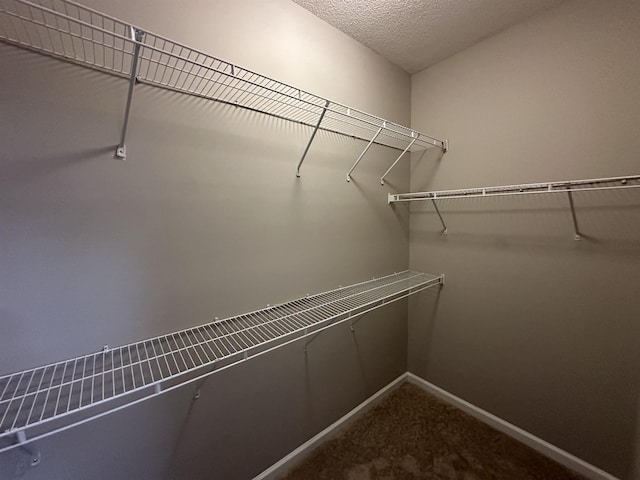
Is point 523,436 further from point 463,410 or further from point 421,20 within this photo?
point 421,20

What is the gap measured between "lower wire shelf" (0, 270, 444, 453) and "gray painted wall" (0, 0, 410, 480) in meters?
0.04

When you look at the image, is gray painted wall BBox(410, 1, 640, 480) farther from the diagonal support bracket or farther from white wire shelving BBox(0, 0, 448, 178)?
the diagonal support bracket

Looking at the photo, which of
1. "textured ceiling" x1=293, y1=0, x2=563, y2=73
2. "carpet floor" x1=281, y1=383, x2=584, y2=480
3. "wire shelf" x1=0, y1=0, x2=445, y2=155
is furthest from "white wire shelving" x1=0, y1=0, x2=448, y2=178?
"carpet floor" x1=281, y1=383, x2=584, y2=480

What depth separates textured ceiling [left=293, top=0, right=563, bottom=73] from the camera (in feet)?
4.21

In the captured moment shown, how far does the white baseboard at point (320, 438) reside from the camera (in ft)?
4.36

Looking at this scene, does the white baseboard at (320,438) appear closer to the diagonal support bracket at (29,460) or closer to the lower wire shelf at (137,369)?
the lower wire shelf at (137,369)

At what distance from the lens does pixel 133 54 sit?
66cm

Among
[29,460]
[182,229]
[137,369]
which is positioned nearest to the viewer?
[29,460]

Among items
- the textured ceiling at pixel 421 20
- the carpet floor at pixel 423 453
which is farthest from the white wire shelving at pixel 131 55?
the carpet floor at pixel 423 453

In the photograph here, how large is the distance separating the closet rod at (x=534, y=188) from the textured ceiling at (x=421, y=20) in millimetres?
921

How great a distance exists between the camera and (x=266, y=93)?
3.62 feet

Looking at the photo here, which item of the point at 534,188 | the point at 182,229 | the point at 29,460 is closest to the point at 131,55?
the point at 182,229

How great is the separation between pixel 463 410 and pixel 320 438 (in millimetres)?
1049

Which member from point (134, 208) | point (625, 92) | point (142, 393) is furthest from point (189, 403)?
point (625, 92)
